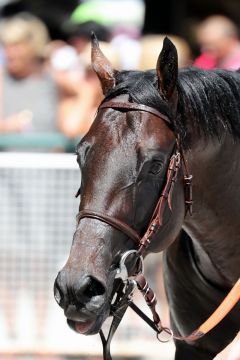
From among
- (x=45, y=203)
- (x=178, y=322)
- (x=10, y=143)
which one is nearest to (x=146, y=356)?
(x=45, y=203)

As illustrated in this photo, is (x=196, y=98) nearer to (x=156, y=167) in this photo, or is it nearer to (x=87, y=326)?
(x=156, y=167)

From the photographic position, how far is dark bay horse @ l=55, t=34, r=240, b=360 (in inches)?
129

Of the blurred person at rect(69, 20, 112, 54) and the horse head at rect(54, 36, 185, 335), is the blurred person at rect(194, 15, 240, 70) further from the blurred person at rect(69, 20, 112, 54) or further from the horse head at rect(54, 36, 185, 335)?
the horse head at rect(54, 36, 185, 335)

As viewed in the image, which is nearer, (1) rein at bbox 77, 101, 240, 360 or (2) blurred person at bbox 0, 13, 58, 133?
(1) rein at bbox 77, 101, 240, 360

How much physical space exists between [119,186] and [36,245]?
11.0 feet

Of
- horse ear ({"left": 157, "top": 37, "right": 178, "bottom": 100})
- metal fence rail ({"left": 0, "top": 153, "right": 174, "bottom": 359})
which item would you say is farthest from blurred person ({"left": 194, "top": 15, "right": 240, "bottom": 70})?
horse ear ({"left": 157, "top": 37, "right": 178, "bottom": 100})

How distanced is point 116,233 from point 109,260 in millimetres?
102

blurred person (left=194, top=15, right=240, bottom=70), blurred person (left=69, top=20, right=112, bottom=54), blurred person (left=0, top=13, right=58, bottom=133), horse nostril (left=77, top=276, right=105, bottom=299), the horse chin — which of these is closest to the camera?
horse nostril (left=77, top=276, right=105, bottom=299)

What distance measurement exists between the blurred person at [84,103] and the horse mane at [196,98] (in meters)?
3.16

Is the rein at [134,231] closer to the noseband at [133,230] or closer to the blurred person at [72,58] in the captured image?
the noseband at [133,230]

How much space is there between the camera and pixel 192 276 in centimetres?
423

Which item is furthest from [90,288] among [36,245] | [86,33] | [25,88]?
[86,33]

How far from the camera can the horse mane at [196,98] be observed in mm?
3541

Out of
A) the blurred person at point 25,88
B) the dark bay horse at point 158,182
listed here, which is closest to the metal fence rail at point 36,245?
the blurred person at point 25,88
